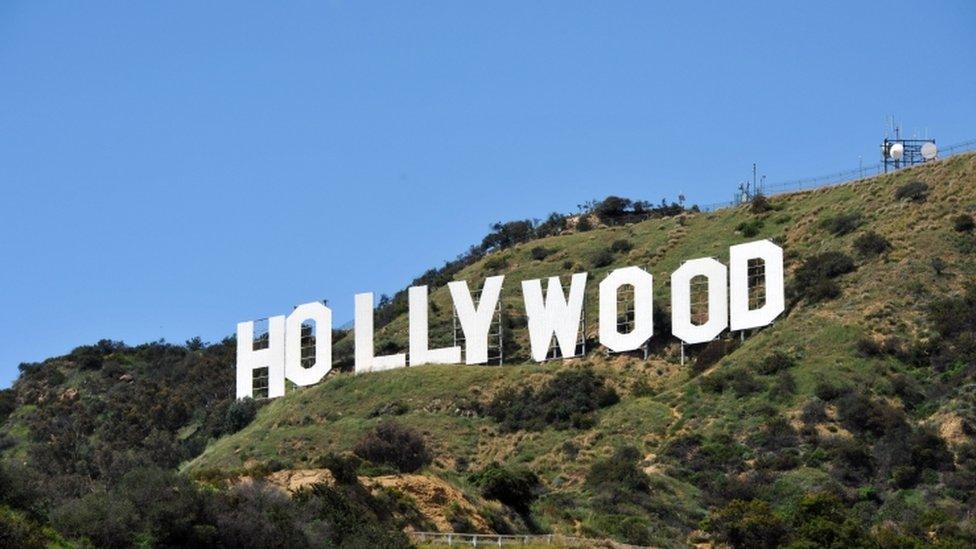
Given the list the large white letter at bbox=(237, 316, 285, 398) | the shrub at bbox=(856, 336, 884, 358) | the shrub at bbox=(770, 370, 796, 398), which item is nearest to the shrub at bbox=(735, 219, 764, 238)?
the shrub at bbox=(856, 336, 884, 358)

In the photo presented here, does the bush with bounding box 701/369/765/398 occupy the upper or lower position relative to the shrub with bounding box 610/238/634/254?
lower

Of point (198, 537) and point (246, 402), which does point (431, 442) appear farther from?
point (198, 537)

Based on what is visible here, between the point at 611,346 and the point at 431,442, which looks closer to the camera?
the point at 431,442

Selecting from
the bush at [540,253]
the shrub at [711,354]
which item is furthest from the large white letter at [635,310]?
the bush at [540,253]

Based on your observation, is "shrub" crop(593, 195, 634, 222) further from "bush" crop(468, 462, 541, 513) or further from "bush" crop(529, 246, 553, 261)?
"bush" crop(468, 462, 541, 513)

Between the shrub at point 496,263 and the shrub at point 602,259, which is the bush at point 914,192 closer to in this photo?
the shrub at point 602,259

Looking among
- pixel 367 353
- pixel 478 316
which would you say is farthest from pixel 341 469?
pixel 367 353

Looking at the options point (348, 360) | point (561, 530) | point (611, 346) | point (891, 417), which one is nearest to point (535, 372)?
point (611, 346)
